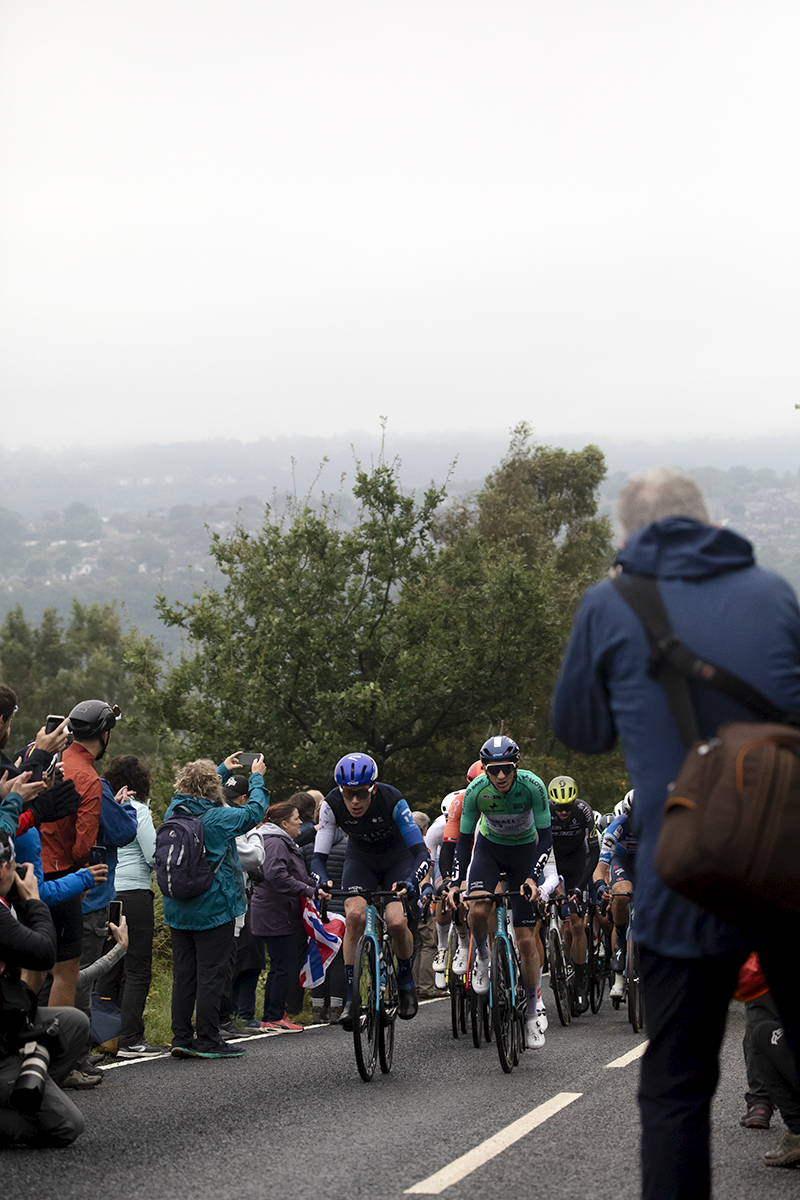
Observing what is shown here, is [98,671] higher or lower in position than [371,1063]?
lower

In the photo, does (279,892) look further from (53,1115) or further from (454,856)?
(53,1115)

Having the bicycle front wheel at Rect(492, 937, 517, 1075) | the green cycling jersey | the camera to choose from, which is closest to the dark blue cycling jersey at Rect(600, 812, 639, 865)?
the green cycling jersey

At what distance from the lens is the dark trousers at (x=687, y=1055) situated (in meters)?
3.32

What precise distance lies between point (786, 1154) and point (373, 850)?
479 centimetres

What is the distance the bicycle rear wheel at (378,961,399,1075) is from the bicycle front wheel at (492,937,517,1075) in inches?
27.5

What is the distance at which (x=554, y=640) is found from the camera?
3769 centimetres

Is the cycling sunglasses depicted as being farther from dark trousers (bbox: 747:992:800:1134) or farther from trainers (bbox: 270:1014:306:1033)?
dark trousers (bbox: 747:992:800:1134)

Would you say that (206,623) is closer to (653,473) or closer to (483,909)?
(483,909)

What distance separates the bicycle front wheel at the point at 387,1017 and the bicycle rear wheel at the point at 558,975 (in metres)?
2.96

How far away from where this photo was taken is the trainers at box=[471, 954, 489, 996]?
396 inches

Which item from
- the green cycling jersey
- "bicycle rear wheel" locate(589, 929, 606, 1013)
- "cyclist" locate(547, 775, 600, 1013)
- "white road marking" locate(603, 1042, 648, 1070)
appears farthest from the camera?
"bicycle rear wheel" locate(589, 929, 606, 1013)

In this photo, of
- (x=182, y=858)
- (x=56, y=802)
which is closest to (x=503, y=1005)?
(x=182, y=858)

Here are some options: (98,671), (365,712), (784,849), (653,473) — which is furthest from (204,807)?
(98,671)

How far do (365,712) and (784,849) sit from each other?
105ft
